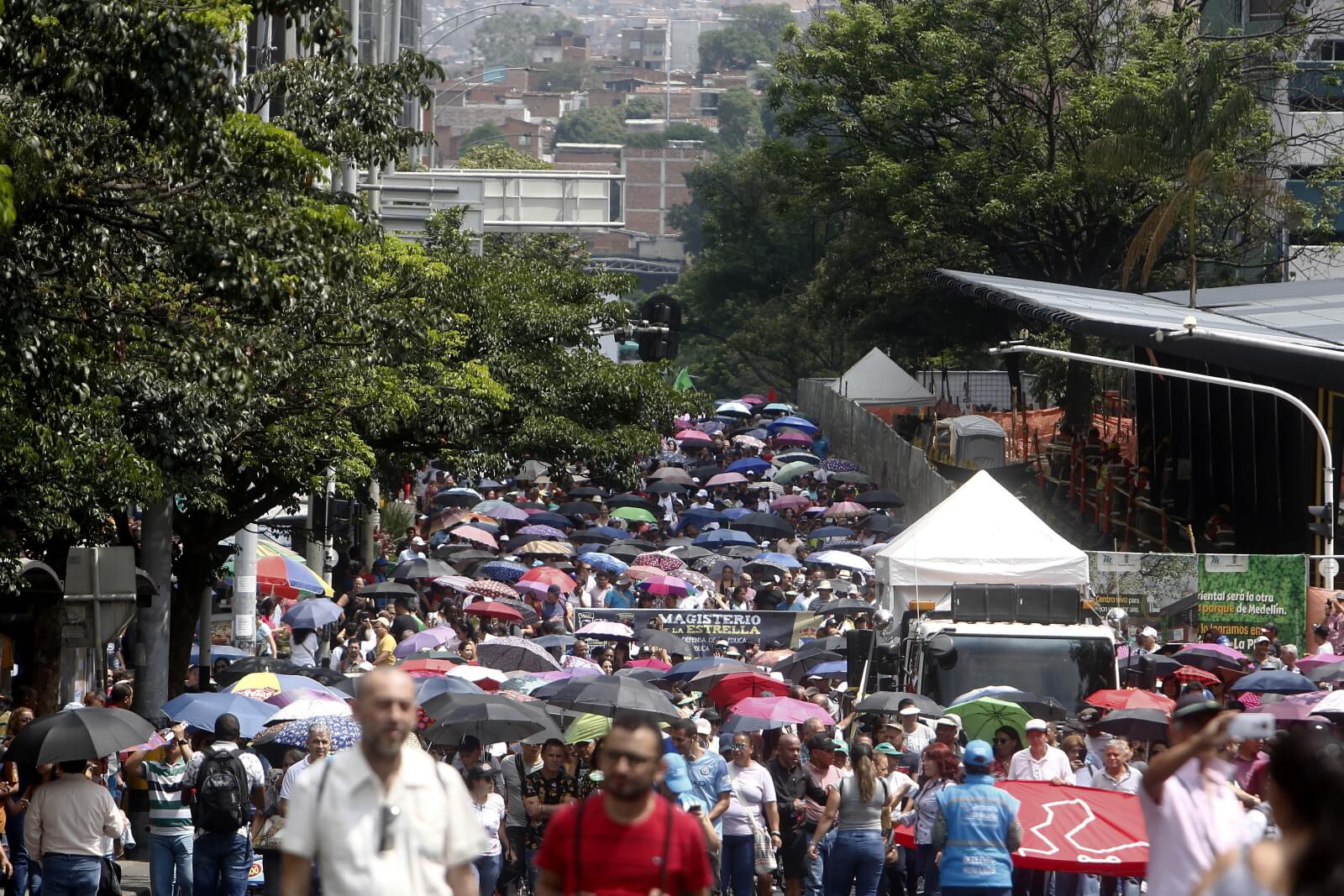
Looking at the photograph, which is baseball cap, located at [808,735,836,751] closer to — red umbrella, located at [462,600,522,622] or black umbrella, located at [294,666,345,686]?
black umbrella, located at [294,666,345,686]

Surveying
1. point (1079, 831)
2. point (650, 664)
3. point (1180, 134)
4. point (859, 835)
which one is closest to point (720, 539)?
point (1180, 134)

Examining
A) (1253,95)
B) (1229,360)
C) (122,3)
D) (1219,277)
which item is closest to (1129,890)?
(122,3)

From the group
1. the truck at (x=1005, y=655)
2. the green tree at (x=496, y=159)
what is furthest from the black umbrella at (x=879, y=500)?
the green tree at (x=496, y=159)

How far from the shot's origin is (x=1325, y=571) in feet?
75.7

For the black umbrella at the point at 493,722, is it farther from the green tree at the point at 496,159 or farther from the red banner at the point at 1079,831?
the green tree at the point at 496,159

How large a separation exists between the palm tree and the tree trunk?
448 centimetres

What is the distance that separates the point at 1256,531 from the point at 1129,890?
27080 mm

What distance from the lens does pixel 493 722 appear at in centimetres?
1391

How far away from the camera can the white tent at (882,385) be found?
62.0 m

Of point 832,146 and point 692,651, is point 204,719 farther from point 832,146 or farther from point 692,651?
point 832,146

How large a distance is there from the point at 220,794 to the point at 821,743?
13.0 feet

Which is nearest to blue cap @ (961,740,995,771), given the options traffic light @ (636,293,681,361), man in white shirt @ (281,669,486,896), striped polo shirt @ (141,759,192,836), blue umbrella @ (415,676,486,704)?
man in white shirt @ (281,669,486,896)

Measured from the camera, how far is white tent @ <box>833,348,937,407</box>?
61969 millimetres

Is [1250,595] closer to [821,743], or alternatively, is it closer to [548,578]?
[821,743]
